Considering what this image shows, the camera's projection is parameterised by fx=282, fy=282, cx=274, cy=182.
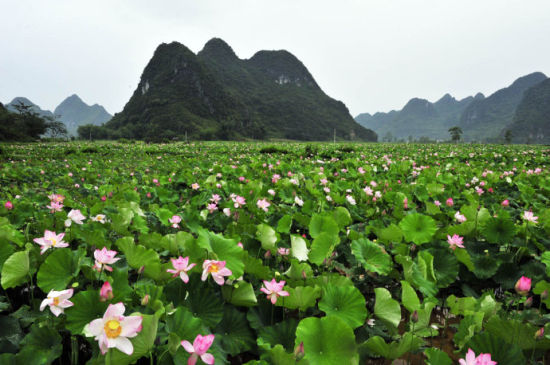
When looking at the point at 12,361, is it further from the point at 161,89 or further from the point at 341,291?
the point at 161,89

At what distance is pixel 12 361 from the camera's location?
745mm

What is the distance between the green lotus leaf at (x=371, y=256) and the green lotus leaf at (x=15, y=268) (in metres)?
1.32

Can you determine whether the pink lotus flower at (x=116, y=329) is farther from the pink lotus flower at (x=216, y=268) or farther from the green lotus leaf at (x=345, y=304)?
the green lotus leaf at (x=345, y=304)

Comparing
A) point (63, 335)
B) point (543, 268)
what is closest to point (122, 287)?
point (63, 335)

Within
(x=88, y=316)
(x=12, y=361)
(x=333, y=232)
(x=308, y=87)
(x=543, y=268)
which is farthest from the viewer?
(x=308, y=87)

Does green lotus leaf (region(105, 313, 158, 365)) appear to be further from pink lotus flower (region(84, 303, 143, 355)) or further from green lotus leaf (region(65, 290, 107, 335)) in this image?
green lotus leaf (region(65, 290, 107, 335))

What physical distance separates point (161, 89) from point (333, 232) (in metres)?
122

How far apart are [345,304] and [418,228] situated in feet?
3.05

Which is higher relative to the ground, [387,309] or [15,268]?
[15,268]

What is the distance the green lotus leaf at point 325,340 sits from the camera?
0.83 meters

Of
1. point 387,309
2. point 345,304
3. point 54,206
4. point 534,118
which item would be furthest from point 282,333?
point 534,118

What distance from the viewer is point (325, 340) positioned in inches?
33.8

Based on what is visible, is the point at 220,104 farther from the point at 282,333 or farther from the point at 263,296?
the point at 282,333

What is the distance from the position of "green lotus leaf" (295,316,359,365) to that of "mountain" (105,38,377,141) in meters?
66.8
